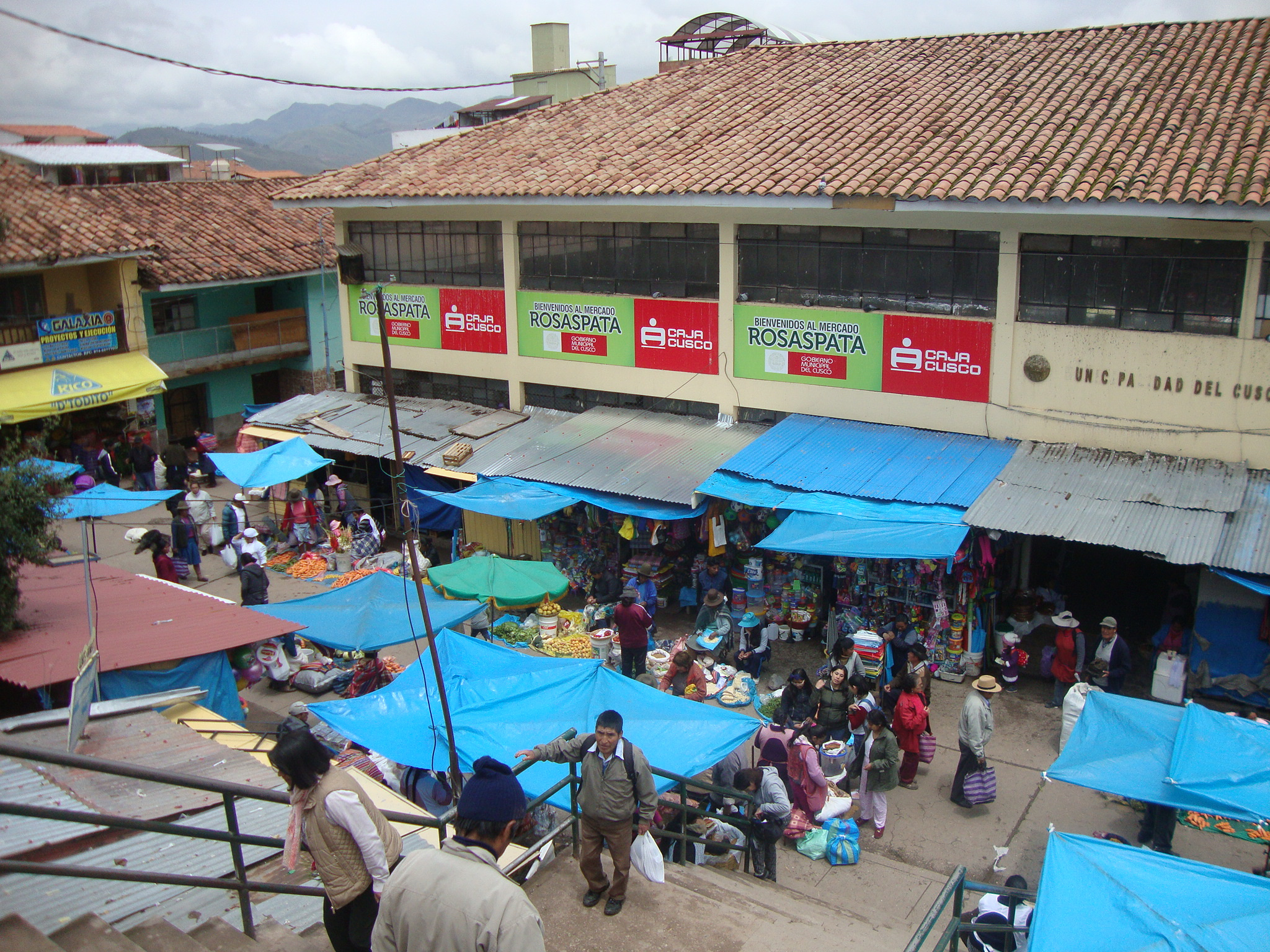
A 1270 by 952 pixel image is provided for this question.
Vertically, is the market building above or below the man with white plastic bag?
above

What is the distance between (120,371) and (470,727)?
17225 millimetres

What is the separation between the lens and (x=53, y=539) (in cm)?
A: 1036

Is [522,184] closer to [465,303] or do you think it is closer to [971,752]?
[465,303]

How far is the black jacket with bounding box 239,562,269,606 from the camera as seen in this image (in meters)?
14.3

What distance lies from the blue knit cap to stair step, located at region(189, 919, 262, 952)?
2146mm

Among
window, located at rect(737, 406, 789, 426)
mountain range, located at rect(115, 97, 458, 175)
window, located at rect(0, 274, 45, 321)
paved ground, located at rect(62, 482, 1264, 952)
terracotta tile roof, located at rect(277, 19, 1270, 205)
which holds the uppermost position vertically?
mountain range, located at rect(115, 97, 458, 175)

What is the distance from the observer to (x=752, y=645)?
45.9ft

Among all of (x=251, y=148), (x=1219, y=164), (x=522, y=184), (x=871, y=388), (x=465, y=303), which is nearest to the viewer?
(x=1219, y=164)

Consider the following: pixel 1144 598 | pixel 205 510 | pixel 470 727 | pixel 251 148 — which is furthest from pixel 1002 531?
pixel 251 148

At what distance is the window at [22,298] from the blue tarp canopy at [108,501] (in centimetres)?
663

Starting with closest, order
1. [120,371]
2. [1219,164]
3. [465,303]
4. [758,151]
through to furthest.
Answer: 1. [1219,164]
2. [758,151]
3. [465,303]
4. [120,371]

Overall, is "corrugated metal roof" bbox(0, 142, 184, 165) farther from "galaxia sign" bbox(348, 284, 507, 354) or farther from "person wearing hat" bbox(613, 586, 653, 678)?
"person wearing hat" bbox(613, 586, 653, 678)

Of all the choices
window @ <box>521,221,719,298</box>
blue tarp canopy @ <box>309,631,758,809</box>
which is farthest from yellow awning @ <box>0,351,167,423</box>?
blue tarp canopy @ <box>309,631,758,809</box>

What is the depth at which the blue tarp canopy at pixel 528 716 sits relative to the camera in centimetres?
848
